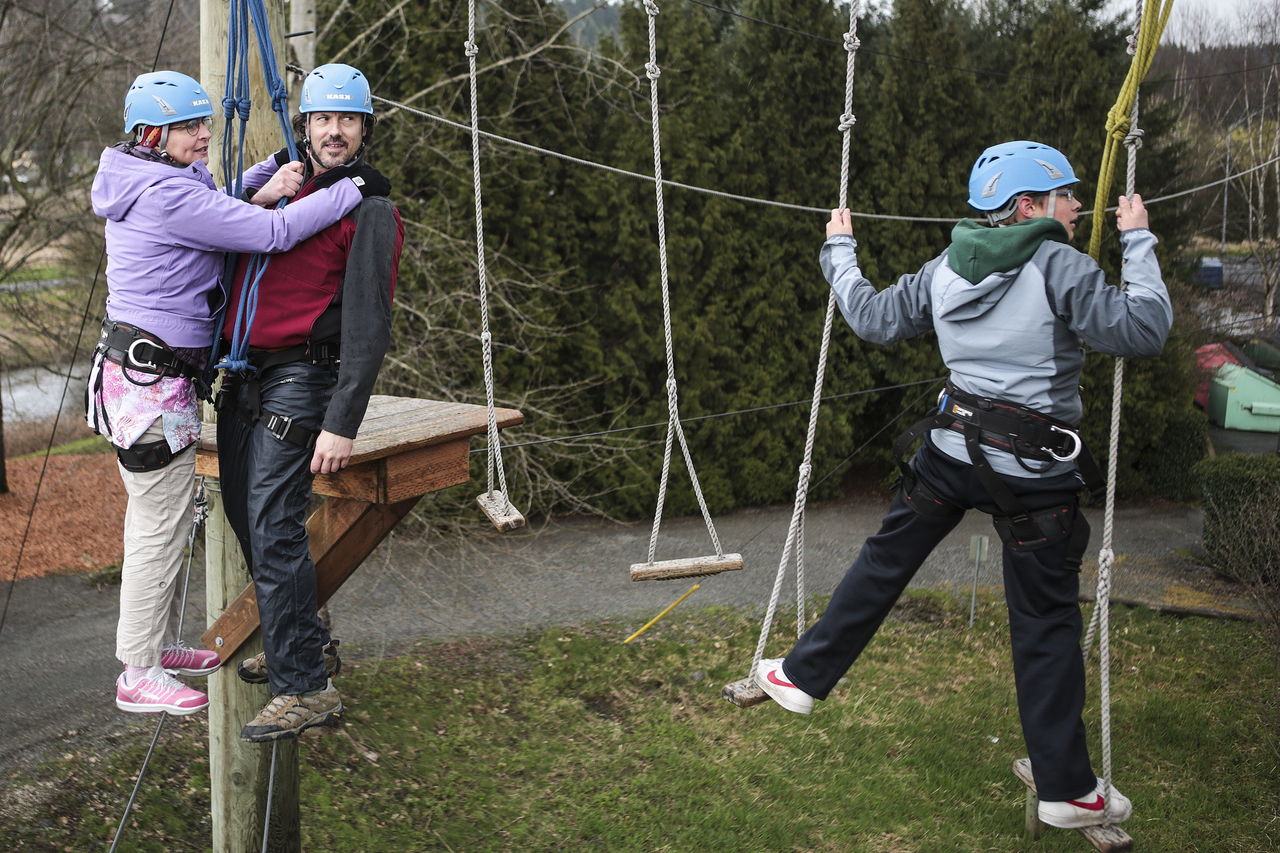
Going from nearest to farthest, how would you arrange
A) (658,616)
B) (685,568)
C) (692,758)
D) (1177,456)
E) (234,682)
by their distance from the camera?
(685,568)
(234,682)
(692,758)
(658,616)
(1177,456)

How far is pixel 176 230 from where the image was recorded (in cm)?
298

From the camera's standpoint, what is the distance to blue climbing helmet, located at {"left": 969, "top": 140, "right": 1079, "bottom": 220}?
298cm

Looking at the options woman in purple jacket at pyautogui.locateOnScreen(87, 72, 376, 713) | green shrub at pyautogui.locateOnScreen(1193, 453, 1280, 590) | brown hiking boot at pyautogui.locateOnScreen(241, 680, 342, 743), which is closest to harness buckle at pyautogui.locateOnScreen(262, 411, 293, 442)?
woman in purple jacket at pyautogui.locateOnScreen(87, 72, 376, 713)

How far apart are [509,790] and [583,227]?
5.72 meters

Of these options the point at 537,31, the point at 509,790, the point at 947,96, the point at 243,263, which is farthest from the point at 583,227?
the point at 243,263

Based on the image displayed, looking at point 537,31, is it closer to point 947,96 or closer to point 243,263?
point 947,96

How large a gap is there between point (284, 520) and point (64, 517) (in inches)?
361

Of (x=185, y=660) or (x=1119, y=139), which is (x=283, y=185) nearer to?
(x=185, y=660)

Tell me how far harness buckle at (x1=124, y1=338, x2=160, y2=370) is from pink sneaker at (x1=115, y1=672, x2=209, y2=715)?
91cm

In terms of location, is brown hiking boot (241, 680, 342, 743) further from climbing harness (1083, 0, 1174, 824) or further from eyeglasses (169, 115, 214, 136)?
climbing harness (1083, 0, 1174, 824)

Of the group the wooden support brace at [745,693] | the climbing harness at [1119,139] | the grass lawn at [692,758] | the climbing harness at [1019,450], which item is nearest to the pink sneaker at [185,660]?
the wooden support brace at [745,693]

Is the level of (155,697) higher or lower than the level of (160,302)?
lower

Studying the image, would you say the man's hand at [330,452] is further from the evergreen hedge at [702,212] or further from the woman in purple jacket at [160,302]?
the evergreen hedge at [702,212]

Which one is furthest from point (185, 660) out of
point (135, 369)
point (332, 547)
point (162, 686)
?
point (135, 369)
